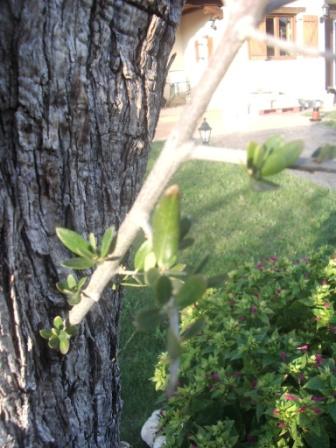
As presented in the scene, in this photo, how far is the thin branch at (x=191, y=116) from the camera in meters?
0.46

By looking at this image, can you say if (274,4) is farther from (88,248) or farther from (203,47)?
(203,47)

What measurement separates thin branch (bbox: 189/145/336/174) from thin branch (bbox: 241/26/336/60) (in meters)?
0.09

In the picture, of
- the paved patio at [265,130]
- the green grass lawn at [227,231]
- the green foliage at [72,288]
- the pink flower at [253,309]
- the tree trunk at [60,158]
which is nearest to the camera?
the green foliage at [72,288]

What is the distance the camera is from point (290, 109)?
50.0 feet

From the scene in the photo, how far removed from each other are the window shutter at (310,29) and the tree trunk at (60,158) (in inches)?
587

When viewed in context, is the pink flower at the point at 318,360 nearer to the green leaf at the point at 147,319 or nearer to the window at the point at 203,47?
the green leaf at the point at 147,319

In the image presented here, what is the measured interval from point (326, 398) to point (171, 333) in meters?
1.70

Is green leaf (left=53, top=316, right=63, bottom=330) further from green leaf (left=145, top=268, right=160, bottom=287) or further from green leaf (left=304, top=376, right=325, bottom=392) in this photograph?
green leaf (left=304, top=376, right=325, bottom=392)

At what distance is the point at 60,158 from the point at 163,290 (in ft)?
2.09

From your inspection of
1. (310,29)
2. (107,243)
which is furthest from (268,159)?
(310,29)

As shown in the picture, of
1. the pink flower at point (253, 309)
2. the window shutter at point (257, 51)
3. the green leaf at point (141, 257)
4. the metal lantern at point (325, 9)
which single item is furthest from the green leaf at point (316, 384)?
the metal lantern at point (325, 9)

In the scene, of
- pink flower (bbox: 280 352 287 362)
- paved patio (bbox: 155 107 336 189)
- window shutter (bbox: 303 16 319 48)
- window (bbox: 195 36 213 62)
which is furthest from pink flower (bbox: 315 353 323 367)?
window shutter (bbox: 303 16 319 48)

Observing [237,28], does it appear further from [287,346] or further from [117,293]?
[287,346]

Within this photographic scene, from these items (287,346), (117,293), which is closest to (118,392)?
(117,293)
